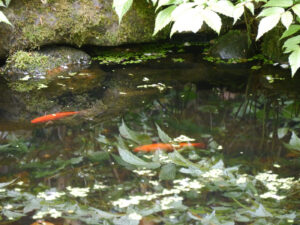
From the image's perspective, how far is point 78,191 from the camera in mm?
2219

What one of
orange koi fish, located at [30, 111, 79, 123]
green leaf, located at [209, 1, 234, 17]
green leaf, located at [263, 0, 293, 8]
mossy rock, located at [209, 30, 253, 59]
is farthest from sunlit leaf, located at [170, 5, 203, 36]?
mossy rock, located at [209, 30, 253, 59]

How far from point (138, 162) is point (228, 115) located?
3.19ft

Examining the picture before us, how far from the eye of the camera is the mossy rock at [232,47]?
455 cm

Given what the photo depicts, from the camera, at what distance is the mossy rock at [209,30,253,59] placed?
4.55 metres

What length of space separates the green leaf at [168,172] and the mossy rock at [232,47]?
2361 mm

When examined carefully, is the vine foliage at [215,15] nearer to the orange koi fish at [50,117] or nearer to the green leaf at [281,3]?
the green leaf at [281,3]

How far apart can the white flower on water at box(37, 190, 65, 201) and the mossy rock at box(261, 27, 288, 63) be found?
2900 mm

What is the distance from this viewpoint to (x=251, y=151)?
267 cm

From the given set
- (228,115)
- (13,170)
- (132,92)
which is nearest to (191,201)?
(13,170)

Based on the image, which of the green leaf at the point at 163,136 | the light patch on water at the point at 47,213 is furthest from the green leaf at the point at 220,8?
the light patch on water at the point at 47,213

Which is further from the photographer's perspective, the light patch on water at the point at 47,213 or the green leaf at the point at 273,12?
the green leaf at the point at 273,12

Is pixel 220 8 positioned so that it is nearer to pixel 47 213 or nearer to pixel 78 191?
pixel 78 191

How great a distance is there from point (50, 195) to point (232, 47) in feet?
9.67

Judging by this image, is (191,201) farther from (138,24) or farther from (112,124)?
(138,24)
